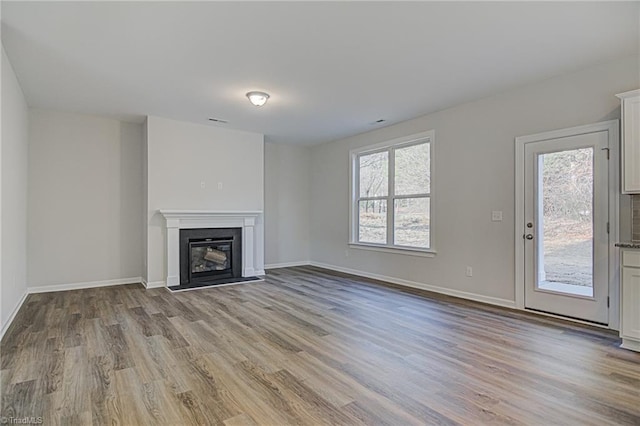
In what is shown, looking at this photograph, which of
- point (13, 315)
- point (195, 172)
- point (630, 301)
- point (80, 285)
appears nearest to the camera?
point (630, 301)

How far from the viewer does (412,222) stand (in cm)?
547

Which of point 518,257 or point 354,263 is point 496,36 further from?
point 354,263

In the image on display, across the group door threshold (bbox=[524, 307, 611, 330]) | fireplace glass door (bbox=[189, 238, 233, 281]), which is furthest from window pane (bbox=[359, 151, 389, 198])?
door threshold (bbox=[524, 307, 611, 330])

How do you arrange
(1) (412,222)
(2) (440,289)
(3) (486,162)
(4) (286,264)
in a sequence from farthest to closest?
(4) (286,264) → (1) (412,222) → (2) (440,289) → (3) (486,162)

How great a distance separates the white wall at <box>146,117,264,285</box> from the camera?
534 centimetres

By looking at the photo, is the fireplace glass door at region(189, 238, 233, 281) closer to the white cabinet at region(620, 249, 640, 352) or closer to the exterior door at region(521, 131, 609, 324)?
the exterior door at region(521, 131, 609, 324)

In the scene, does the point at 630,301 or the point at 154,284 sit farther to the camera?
the point at 154,284

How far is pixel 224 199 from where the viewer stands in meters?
6.02

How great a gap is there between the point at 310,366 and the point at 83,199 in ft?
15.5

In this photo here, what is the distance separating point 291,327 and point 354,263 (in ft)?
10.6

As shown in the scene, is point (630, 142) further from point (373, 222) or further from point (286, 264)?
point (286, 264)

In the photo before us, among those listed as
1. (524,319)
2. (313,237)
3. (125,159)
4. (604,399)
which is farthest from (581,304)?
(125,159)

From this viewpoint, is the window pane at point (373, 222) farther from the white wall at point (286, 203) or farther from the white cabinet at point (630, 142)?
the white cabinet at point (630, 142)

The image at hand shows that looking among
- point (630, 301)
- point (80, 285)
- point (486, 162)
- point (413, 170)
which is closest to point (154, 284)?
point (80, 285)
